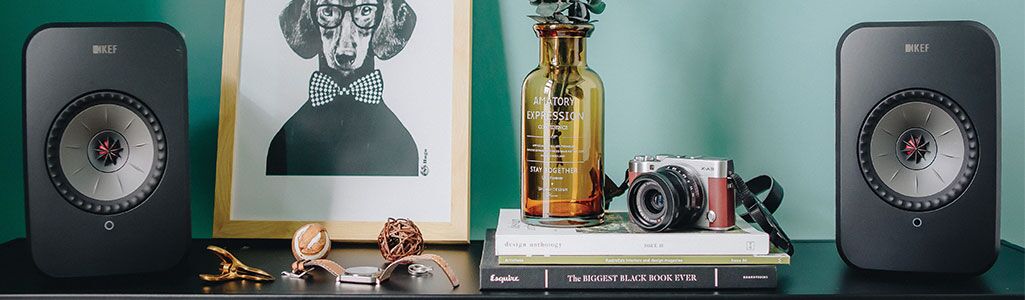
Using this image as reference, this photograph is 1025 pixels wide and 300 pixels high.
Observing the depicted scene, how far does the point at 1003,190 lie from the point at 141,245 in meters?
1.15

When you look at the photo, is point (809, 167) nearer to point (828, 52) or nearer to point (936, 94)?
point (828, 52)

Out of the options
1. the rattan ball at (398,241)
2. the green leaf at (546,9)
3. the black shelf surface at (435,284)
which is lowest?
the black shelf surface at (435,284)

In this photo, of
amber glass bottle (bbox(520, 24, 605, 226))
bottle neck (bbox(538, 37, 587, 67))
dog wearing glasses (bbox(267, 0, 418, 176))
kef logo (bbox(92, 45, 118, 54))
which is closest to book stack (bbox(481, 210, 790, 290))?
amber glass bottle (bbox(520, 24, 605, 226))

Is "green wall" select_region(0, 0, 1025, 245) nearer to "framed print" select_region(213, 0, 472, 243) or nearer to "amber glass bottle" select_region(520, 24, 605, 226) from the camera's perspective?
"framed print" select_region(213, 0, 472, 243)

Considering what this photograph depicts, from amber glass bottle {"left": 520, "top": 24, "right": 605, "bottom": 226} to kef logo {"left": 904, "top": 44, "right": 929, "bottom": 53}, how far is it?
13.5 inches

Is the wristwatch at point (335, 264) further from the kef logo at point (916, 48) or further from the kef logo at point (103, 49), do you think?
the kef logo at point (916, 48)

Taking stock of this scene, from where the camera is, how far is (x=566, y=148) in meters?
1.06

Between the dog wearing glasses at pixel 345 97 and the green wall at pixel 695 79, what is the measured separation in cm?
12

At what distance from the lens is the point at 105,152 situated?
103cm

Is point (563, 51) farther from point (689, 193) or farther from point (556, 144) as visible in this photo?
point (689, 193)

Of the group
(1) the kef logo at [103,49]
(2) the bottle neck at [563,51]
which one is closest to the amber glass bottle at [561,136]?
(2) the bottle neck at [563,51]

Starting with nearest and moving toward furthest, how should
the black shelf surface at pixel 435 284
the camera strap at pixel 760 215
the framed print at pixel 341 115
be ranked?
the black shelf surface at pixel 435 284
the camera strap at pixel 760 215
the framed print at pixel 341 115

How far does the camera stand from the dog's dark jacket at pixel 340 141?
123 cm

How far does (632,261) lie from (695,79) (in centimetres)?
43
